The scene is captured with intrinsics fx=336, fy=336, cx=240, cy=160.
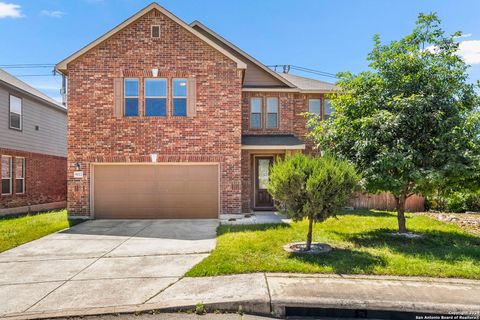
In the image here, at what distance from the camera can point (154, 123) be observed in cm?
1260

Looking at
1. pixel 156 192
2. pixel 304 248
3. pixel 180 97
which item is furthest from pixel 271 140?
pixel 304 248

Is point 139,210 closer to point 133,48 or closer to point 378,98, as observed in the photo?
point 133,48

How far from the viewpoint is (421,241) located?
879 cm

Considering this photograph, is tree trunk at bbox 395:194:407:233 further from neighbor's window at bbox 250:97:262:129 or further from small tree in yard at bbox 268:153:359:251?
neighbor's window at bbox 250:97:262:129

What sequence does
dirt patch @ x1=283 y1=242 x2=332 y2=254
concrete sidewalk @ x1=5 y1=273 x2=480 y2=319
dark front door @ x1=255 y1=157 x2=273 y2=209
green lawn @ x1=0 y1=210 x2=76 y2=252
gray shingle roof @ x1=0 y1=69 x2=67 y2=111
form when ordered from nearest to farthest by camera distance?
1. concrete sidewalk @ x1=5 y1=273 x2=480 y2=319
2. dirt patch @ x1=283 y1=242 x2=332 y2=254
3. green lawn @ x1=0 y1=210 x2=76 y2=252
4. dark front door @ x1=255 y1=157 x2=273 y2=209
5. gray shingle roof @ x1=0 y1=69 x2=67 y2=111

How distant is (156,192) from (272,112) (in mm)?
6274

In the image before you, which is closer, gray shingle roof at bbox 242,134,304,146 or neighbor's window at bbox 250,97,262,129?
gray shingle roof at bbox 242,134,304,146

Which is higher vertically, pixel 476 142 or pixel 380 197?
pixel 476 142

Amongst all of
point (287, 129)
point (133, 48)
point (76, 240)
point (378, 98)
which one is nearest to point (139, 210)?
point (76, 240)

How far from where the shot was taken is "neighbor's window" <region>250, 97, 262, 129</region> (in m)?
15.2

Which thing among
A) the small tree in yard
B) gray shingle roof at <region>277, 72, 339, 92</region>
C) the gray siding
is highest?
gray shingle roof at <region>277, 72, 339, 92</region>

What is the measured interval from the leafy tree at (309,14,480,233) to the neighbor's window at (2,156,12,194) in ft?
48.4

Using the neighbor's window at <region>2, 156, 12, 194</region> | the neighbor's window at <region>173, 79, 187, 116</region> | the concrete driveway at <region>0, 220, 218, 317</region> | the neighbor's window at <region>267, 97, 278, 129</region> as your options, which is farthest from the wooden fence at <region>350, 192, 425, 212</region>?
the neighbor's window at <region>2, 156, 12, 194</region>

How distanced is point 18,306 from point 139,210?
311 inches
